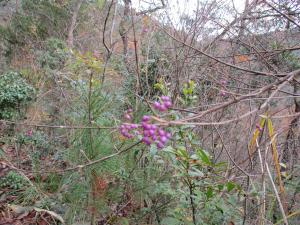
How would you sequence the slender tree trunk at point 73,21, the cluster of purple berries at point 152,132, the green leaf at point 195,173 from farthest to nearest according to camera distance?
the slender tree trunk at point 73,21, the green leaf at point 195,173, the cluster of purple berries at point 152,132

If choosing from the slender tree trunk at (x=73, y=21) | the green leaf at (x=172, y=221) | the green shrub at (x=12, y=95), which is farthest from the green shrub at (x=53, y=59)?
the green leaf at (x=172, y=221)

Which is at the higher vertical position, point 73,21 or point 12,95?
point 73,21

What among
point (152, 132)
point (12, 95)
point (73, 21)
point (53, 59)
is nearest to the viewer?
point (152, 132)

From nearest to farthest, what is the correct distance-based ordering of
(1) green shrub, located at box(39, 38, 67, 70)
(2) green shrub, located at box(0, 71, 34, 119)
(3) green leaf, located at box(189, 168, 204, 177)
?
(3) green leaf, located at box(189, 168, 204, 177)
(2) green shrub, located at box(0, 71, 34, 119)
(1) green shrub, located at box(39, 38, 67, 70)

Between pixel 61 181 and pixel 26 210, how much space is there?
0.42 meters

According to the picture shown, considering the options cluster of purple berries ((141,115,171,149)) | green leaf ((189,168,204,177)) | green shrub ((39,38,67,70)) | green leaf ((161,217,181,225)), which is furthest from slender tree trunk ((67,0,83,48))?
cluster of purple berries ((141,115,171,149))

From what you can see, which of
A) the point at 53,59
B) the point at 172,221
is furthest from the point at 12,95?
the point at 53,59

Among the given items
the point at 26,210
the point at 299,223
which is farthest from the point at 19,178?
the point at 299,223

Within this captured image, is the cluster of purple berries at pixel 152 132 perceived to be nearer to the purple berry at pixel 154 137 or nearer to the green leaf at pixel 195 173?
the purple berry at pixel 154 137

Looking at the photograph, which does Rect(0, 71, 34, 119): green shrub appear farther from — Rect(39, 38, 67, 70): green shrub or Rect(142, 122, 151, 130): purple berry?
Rect(142, 122, 151, 130): purple berry

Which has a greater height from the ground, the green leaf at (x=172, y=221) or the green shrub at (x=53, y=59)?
the green shrub at (x=53, y=59)

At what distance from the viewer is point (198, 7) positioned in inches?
125

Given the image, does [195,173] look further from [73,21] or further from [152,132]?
[73,21]

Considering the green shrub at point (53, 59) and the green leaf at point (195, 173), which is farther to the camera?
the green shrub at point (53, 59)
